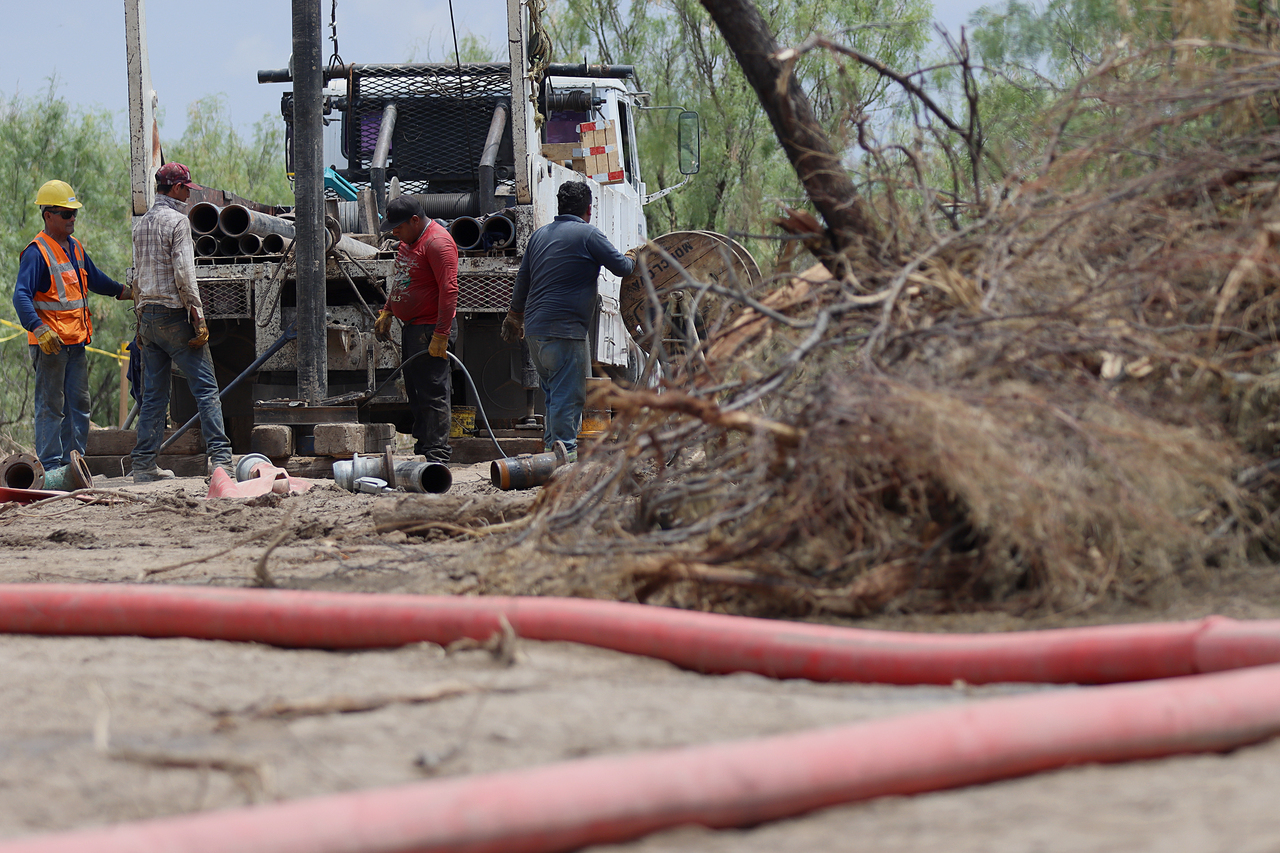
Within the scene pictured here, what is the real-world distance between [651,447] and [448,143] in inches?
288

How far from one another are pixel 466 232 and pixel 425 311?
1111 millimetres

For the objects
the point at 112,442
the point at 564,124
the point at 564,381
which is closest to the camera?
the point at 564,381

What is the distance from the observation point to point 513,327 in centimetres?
816

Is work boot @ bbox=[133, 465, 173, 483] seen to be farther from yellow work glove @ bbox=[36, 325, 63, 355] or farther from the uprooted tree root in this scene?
the uprooted tree root

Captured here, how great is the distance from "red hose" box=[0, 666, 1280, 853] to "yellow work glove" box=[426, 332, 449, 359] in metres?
6.27

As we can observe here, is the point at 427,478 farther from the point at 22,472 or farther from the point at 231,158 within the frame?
the point at 231,158

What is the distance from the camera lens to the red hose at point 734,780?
1476 millimetres

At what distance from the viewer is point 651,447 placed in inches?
132

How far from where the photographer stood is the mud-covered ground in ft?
5.21

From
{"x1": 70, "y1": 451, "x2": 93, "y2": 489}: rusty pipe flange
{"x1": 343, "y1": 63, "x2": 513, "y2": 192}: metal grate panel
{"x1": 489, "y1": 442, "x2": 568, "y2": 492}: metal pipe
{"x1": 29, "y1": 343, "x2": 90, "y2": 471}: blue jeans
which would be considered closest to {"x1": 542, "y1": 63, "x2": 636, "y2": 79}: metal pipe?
{"x1": 343, "y1": 63, "x2": 513, "y2": 192}: metal grate panel

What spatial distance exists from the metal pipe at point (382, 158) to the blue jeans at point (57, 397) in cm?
282

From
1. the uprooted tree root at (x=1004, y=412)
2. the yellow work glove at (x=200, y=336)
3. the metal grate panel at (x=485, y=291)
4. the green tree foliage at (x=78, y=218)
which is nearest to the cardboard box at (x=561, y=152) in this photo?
the metal grate panel at (x=485, y=291)

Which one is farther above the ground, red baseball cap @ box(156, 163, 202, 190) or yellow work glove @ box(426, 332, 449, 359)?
red baseball cap @ box(156, 163, 202, 190)

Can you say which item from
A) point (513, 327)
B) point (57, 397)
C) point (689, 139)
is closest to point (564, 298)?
point (513, 327)
